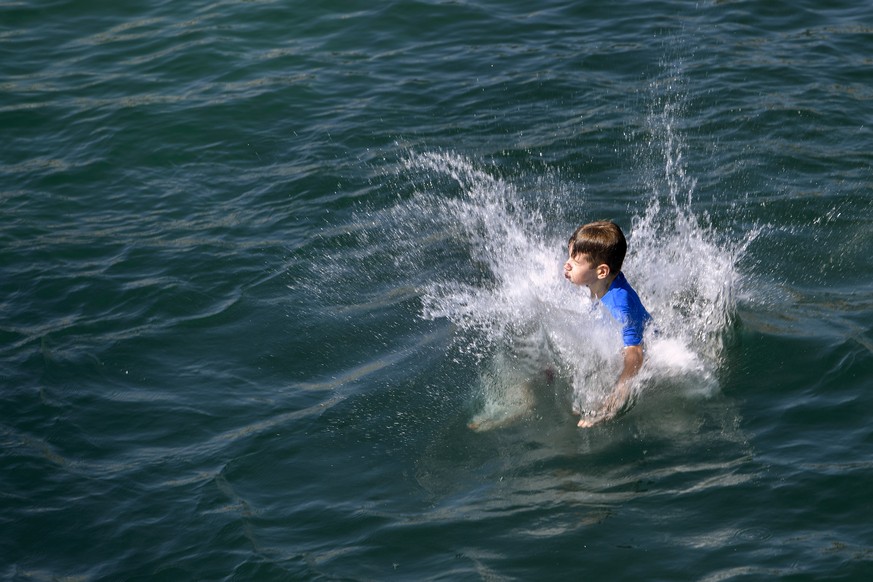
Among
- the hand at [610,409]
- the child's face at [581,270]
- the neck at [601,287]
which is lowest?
the hand at [610,409]

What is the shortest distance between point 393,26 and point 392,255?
19.0 feet

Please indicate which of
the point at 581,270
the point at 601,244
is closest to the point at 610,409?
the point at 581,270

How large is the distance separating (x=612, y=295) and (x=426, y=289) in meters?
2.20

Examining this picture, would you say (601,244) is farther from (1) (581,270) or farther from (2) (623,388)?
(2) (623,388)

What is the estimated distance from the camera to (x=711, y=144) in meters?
11.4

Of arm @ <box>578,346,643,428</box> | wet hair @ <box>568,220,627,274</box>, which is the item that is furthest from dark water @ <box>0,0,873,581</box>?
wet hair @ <box>568,220,627,274</box>

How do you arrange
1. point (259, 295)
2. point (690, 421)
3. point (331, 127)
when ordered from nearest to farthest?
point (690, 421) < point (259, 295) < point (331, 127)

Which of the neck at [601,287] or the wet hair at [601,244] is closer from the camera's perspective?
the wet hair at [601,244]

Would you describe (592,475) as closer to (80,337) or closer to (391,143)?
(80,337)

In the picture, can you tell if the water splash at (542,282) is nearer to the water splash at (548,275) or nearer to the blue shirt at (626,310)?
the water splash at (548,275)

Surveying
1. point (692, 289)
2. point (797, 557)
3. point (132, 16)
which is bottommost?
point (797, 557)

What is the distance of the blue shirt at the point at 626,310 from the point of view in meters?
7.63

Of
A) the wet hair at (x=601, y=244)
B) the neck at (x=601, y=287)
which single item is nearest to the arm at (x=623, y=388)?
the neck at (x=601, y=287)

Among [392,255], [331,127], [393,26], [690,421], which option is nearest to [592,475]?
[690,421]
